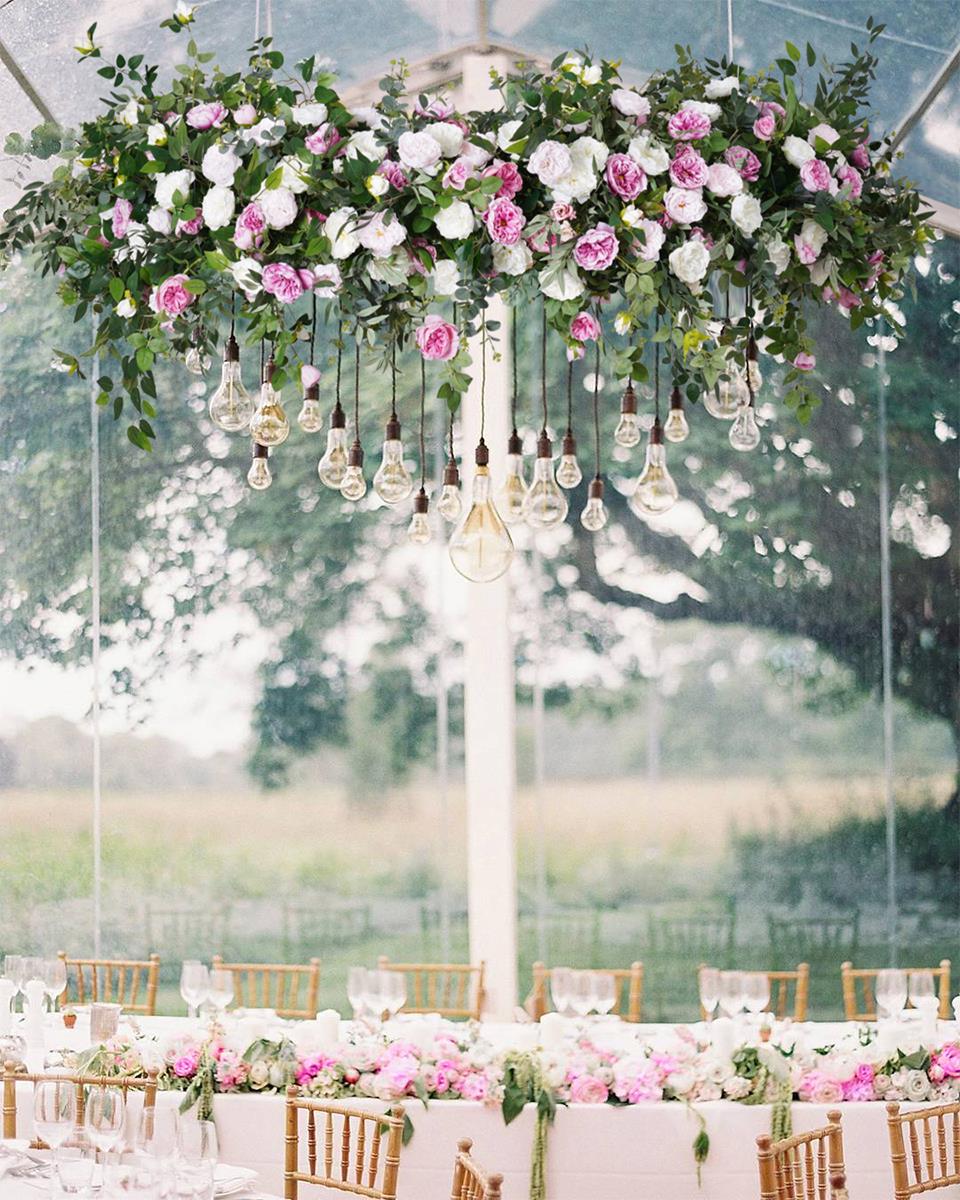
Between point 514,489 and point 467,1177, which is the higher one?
point 514,489

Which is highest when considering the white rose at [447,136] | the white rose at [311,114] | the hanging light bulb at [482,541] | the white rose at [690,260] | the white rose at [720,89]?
the white rose at [720,89]

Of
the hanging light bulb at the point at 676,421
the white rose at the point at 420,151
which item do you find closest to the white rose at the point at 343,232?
the white rose at the point at 420,151

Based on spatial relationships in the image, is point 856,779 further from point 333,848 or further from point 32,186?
point 32,186

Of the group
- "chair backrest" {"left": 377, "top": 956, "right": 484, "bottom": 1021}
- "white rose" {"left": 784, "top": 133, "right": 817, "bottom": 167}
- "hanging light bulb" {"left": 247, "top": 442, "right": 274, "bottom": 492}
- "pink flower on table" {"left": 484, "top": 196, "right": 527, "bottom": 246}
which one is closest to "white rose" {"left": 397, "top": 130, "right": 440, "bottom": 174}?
"pink flower on table" {"left": 484, "top": 196, "right": 527, "bottom": 246}

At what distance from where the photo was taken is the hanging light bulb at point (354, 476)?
3670mm

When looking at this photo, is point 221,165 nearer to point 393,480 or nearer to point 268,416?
point 268,416

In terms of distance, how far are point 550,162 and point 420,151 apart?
0.78 ft

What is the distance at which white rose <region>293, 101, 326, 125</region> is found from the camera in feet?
9.43

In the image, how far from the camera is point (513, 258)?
9.44 ft

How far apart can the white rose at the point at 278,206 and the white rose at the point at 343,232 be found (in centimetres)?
8

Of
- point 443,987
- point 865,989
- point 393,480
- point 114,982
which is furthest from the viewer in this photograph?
point 114,982

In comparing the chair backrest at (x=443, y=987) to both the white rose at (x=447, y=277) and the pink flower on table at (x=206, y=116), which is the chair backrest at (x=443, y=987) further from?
the pink flower on table at (x=206, y=116)

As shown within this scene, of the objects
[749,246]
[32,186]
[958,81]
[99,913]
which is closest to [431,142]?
[749,246]

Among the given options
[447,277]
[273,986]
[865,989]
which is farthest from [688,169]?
[273,986]
